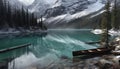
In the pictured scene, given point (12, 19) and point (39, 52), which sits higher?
point (12, 19)

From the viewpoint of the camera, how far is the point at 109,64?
21828mm

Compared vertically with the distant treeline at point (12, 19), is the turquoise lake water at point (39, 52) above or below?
below

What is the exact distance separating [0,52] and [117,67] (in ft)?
83.6

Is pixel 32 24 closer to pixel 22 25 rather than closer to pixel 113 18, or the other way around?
pixel 22 25

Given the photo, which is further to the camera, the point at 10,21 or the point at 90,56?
the point at 10,21

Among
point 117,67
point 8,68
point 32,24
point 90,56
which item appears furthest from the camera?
point 32,24

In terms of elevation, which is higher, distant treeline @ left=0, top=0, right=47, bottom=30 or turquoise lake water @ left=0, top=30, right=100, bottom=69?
distant treeline @ left=0, top=0, right=47, bottom=30

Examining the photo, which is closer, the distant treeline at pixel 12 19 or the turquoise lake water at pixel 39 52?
the turquoise lake water at pixel 39 52

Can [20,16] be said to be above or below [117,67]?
above

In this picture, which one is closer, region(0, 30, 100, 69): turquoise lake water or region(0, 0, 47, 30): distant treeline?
region(0, 30, 100, 69): turquoise lake water

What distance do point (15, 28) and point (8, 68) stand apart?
103589mm

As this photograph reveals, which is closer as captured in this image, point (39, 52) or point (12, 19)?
point (39, 52)

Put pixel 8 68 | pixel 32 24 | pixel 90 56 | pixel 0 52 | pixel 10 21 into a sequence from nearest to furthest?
pixel 8 68, pixel 90 56, pixel 0 52, pixel 10 21, pixel 32 24

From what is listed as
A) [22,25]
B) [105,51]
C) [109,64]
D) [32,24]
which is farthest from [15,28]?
[109,64]
